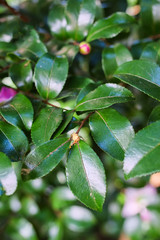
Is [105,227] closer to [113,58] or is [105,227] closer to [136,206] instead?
[136,206]

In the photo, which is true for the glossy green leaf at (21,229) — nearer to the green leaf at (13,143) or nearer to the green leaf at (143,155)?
the green leaf at (13,143)

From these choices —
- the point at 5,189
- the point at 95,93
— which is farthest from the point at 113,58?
the point at 5,189

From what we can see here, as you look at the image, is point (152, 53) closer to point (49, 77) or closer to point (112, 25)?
point (112, 25)

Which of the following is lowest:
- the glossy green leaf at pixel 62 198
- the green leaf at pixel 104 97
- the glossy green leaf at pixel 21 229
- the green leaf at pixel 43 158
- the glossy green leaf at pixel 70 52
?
the glossy green leaf at pixel 21 229

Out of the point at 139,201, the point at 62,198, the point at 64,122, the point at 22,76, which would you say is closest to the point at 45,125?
the point at 64,122

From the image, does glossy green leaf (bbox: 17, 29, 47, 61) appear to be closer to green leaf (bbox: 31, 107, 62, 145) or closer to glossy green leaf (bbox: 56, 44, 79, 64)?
glossy green leaf (bbox: 56, 44, 79, 64)

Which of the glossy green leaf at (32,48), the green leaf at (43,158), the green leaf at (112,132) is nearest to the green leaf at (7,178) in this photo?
the green leaf at (43,158)
